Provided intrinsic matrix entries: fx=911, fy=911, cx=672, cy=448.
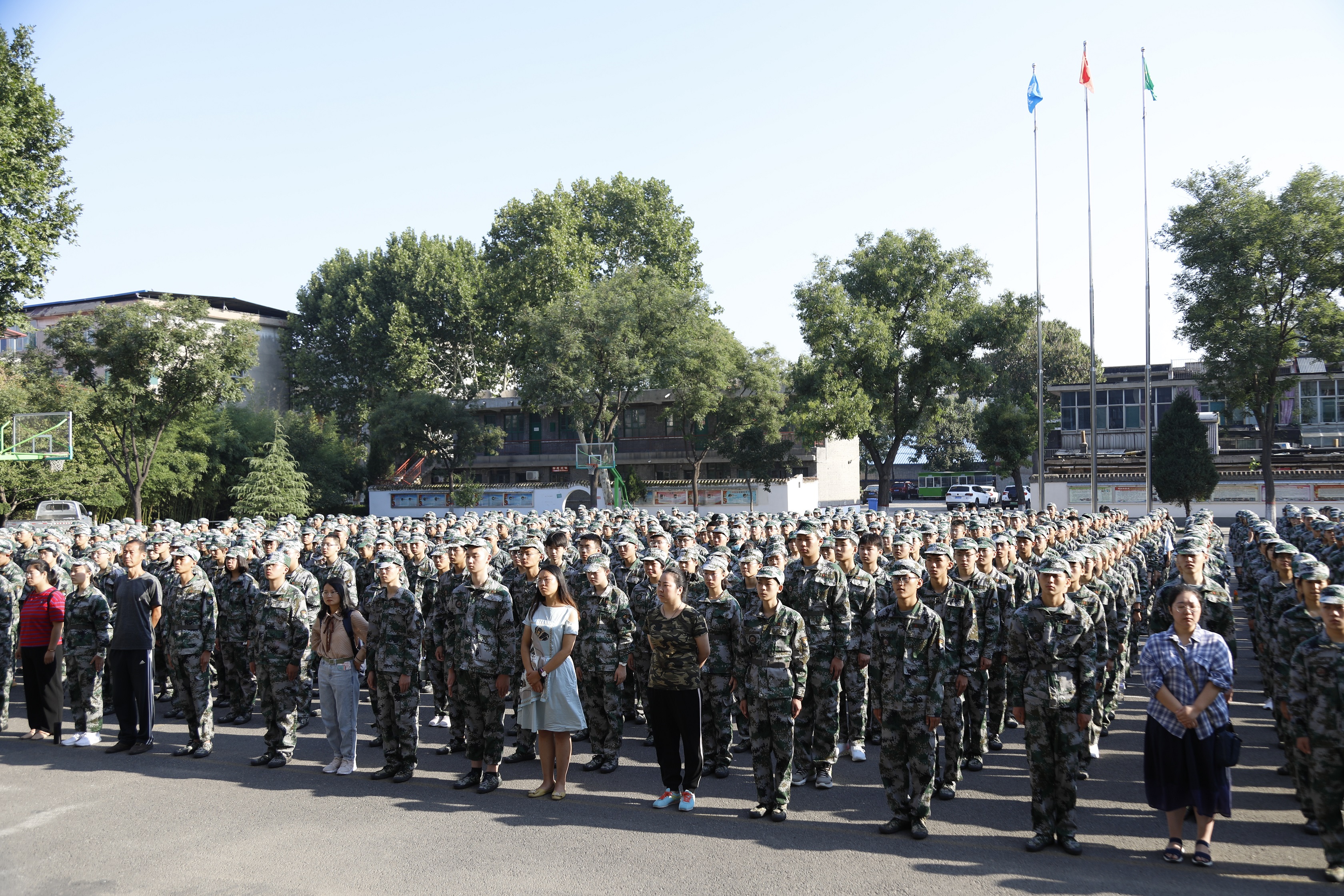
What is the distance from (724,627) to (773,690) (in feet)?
2.52

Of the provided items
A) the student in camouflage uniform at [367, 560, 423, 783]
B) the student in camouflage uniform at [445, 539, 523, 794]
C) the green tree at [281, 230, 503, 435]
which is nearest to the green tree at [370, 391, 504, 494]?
the green tree at [281, 230, 503, 435]

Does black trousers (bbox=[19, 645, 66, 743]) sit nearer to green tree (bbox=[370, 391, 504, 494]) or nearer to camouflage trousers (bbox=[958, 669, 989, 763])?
camouflage trousers (bbox=[958, 669, 989, 763])

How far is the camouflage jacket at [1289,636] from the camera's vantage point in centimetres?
696

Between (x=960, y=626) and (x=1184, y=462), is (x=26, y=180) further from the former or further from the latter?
(x=1184, y=462)

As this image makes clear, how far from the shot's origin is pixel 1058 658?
248 inches

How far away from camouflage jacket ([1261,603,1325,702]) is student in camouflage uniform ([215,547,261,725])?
32.3 feet

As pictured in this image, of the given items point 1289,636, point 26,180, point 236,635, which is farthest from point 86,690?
point 26,180

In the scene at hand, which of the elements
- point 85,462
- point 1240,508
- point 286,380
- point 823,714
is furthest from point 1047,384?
point 823,714

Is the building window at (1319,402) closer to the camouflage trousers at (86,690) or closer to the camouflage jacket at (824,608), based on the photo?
the camouflage jacket at (824,608)

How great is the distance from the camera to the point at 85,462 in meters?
38.5

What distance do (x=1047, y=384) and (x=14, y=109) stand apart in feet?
185

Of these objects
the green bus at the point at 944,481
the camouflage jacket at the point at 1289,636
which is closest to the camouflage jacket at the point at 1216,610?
the camouflage jacket at the point at 1289,636

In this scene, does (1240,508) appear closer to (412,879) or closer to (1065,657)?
(1065,657)

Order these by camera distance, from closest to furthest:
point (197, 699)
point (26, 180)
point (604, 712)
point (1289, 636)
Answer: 1. point (1289, 636)
2. point (604, 712)
3. point (197, 699)
4. point (26, 180)
